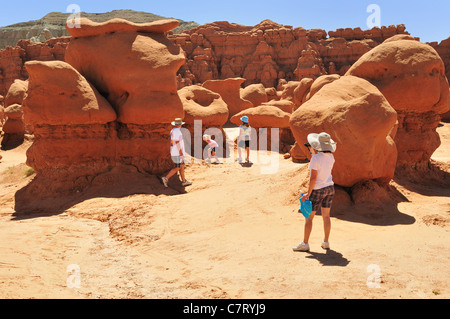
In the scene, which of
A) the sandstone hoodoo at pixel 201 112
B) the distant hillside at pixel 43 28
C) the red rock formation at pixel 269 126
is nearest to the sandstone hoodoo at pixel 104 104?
the sandstone hoodoo at pixel 201 112

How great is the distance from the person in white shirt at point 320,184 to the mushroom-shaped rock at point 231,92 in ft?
46.3

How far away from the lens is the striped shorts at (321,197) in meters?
4.34

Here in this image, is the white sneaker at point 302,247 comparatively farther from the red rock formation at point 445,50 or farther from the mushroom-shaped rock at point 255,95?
the red rock formation at point 445,50

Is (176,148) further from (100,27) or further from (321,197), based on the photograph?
(321,197)

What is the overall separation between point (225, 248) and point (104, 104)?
4.40m

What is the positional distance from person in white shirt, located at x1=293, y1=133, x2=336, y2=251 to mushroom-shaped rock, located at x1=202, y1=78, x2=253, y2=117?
14110 millimetres

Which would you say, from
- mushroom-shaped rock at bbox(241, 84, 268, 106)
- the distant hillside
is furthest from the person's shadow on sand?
the distant hillside

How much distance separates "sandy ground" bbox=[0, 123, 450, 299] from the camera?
354cm

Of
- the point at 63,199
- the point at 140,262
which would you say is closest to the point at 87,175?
the point at 63,199

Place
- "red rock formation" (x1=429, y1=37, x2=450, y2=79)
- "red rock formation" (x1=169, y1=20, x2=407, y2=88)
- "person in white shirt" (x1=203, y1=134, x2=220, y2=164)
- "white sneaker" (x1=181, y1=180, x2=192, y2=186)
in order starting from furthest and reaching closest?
"red rock formation" (x1=169, y1=20, x2=407, y2=88)
"red rock formation" (x1=429, y1=37, x2=450, y2=79)
"person in white shirt" (x1=203, y1=134, x2=220, y2=164)
"white sneaker" (x1=181, y1=180, x2=192, y2=186)

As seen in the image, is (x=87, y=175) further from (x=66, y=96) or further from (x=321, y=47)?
(x=321, y=47)

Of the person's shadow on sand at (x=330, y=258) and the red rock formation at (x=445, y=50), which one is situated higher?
the red rock formation at (x=445, y=50)

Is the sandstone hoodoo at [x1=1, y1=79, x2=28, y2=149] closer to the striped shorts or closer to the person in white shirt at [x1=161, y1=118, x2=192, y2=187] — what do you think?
the person in white shirt at [x1=161, y1=118, x2=192, y2=187]

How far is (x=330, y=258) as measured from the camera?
4.09 meters
